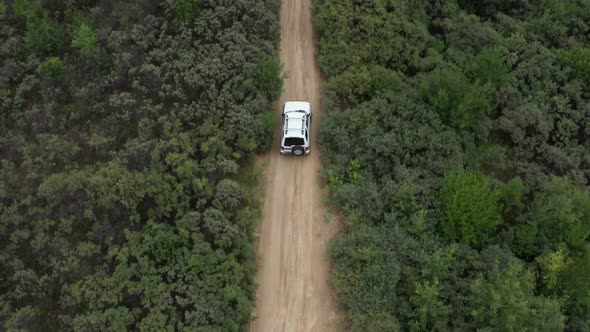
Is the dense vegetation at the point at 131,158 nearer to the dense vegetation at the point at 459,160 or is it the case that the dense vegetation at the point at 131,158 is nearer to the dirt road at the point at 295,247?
the dirt road at the point at 295,247

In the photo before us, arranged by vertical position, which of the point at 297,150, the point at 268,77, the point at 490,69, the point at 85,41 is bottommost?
the point at 297,150

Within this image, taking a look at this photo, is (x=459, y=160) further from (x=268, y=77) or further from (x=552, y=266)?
(x=268, y=77)

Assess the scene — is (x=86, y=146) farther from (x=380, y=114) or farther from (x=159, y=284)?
(x=380, y=114)

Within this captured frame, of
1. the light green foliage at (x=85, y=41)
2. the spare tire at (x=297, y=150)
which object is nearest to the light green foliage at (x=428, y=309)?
the spare tire at (x=297, y=150)

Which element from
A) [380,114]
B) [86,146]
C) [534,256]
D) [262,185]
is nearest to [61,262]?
[86,146]

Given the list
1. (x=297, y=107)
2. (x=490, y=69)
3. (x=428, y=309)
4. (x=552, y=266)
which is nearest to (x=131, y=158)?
(x=297, y=107)

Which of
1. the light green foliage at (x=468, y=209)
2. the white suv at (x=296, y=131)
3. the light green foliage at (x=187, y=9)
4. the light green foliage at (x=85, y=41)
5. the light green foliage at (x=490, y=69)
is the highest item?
the light green foliage at (x=187, y=9)

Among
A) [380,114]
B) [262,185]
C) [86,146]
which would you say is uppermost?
[380,114]
